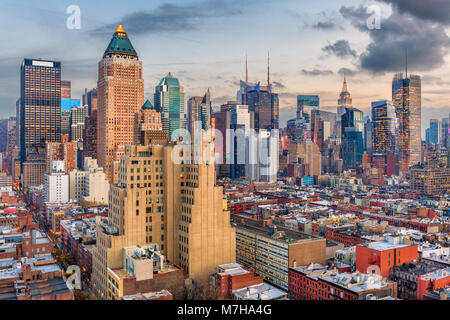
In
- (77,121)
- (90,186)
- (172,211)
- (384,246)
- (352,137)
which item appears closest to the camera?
(172,211)

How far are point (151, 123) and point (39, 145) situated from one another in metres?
18.6

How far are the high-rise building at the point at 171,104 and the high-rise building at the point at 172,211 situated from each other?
3290 centimetres

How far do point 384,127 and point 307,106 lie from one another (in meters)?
14.8

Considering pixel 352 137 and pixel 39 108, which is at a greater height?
pixel 39 108

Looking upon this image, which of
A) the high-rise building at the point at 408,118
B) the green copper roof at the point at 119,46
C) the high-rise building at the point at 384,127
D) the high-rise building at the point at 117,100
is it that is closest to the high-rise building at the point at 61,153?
the high-rise building at the point at 117,100

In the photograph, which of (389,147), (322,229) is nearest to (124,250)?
(322,229)

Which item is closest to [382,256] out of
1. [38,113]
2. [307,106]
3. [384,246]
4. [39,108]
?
[384,246]

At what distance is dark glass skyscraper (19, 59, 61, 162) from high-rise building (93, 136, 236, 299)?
3286 centimetres

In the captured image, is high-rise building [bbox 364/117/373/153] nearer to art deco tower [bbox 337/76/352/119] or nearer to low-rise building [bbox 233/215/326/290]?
art deco tower [bbox 337/76/352/119]

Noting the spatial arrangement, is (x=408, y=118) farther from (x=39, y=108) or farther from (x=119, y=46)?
(x=39, y=108)

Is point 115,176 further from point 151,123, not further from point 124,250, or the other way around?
point 124,250

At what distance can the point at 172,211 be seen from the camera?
39.4 feet

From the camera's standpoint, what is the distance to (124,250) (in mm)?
10609
